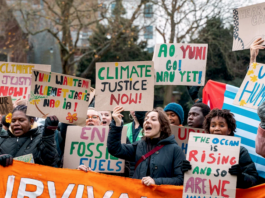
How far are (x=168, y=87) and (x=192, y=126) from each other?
11.6 m

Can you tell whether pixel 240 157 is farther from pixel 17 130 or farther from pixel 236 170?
pixel 17 130

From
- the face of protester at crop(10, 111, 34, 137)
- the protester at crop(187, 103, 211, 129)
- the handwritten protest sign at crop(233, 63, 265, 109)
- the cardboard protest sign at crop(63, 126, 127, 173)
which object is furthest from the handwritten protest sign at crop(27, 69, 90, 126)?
the handwritten protest sign at crop(233, 63, 265, 109)

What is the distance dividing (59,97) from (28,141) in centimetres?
57

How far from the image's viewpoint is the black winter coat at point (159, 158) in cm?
338

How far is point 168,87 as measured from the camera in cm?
1606

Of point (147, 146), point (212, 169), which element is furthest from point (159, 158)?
point (212, 169)

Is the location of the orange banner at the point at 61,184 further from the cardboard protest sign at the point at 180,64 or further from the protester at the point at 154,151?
the cardboard protest sign at the point at 180,64

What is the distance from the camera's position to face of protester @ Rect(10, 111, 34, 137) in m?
3.79

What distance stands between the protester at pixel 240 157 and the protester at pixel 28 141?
134 cm

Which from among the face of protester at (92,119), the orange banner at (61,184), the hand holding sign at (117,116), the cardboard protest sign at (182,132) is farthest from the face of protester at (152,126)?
the face of protester at (92,119)

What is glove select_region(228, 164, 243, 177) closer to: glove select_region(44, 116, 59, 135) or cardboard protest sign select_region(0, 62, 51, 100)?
glove select_region(44, 116, 59, 135)

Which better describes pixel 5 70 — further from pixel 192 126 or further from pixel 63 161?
pixel 192 126

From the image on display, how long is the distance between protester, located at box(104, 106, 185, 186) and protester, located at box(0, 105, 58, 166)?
59 cm

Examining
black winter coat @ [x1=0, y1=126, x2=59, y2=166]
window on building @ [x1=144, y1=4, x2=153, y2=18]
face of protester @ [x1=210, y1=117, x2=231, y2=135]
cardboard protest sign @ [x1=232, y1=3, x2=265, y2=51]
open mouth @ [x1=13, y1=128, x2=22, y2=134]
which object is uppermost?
window on building @ [x1=144, y1=4, x2=153, y2=18]
